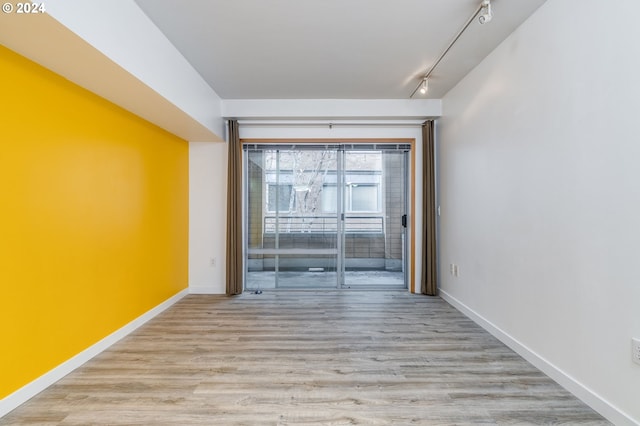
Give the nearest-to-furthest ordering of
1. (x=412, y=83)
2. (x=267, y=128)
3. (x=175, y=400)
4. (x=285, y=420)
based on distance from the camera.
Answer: (x=285, y=420) → (x=175, y=400) → (x=412, y=83) → (x=267, y=128)

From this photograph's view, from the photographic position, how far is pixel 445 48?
2732 mm

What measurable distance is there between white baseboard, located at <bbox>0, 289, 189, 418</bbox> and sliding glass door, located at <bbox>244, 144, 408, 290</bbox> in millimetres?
1696

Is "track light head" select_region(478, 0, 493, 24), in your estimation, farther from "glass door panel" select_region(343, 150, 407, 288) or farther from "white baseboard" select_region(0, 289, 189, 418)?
"white baseboard" select_region(0, 289, 189, 418)

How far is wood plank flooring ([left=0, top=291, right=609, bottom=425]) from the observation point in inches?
68.4

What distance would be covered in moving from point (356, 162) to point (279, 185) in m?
1.20

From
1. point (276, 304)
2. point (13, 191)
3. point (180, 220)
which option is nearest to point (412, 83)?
point (276, 304)

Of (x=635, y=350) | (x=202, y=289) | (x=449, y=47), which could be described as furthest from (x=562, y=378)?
(x=202, y=289)

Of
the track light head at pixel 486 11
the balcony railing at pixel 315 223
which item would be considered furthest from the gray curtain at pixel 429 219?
the track light head at pixel 486 11

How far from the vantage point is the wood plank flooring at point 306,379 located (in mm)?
1737

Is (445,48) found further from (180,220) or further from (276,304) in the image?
(180,220)

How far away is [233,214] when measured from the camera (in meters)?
4.07

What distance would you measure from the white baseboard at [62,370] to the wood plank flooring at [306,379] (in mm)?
46

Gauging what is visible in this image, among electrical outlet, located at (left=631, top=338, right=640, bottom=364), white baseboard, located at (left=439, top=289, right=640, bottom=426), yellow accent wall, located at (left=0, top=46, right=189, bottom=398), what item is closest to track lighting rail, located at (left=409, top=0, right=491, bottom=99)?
electrical outlet, located at (left=631, top=338, right=640, bottom=364)

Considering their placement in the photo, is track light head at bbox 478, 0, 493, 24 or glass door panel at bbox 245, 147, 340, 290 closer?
track light head at bbox 478, 0, 493, 24
